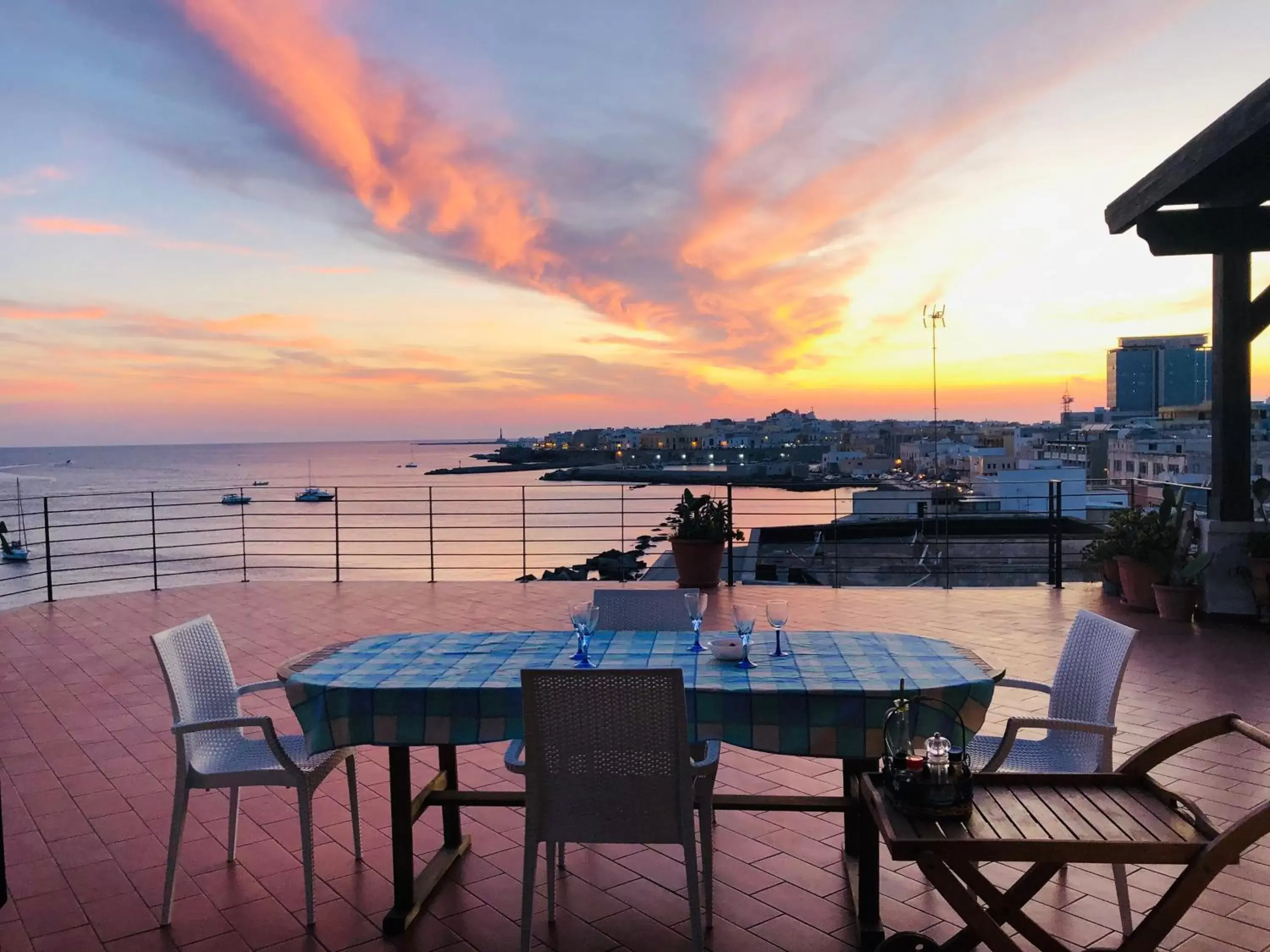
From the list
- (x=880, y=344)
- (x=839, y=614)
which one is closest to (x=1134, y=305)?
(x=880, y=344)

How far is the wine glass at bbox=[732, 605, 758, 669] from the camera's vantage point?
2.54 m

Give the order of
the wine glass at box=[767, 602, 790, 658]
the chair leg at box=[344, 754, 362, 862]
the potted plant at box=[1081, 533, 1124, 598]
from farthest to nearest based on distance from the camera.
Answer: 1. the potted plant at box=[1081, 533, 1124, 598]
2. the chair leg at box=[344, 754, 362, 862]
3. the wine glass at box=[767, 602, 790, 658]

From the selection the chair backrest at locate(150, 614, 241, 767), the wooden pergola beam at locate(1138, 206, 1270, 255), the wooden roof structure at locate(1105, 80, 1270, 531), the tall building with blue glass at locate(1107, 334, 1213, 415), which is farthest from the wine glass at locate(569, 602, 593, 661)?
the tall building with blue glass at locate(1107, 334, 1213, 415)

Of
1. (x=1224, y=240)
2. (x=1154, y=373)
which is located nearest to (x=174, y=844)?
(x=1224, y=240)

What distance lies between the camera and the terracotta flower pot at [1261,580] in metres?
6.17

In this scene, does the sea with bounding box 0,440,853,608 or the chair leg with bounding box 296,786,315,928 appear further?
the sea with bounding box 0,440,853,608

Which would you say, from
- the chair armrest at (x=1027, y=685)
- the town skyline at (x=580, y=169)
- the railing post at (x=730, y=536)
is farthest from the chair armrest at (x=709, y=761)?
the town skyline at (x=580, y=169)

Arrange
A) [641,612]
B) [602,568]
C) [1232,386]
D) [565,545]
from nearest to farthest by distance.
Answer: [641,612] → [1232,386] → [602,568] → [565,545]

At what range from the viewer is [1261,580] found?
6.22 metres

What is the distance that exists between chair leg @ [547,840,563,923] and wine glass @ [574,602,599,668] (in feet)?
1.69

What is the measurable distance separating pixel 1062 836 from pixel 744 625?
3.55 feet

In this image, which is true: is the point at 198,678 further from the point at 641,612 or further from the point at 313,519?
the point at 313,519

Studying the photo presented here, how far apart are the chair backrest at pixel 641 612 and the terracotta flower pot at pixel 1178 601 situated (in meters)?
4.89

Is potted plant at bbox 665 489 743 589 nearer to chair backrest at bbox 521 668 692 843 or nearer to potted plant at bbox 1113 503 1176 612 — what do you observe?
potted plant at bbox 1113 503 1176 612
